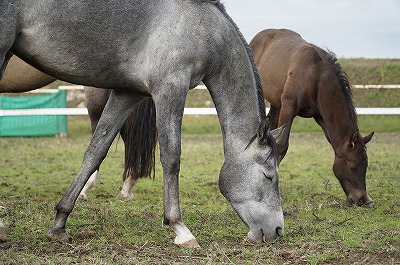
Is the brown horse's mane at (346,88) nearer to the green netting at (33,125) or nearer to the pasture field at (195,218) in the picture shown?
the pasture field at (195,218)

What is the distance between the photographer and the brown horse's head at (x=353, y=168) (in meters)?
7.39

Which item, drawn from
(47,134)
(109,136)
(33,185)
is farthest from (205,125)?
(109,136)

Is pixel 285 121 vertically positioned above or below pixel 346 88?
below

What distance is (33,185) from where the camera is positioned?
8727 millimetres

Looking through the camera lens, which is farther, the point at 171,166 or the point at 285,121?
the point at 285,121

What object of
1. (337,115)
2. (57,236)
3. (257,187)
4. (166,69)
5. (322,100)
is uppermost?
(166,69)

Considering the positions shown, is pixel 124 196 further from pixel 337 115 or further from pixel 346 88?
pixel 346 88

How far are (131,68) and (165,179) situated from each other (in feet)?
2.82

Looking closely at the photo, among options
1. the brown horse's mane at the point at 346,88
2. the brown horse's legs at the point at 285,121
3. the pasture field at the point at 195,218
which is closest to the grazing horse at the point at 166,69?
the pasture field at the point at 195,218

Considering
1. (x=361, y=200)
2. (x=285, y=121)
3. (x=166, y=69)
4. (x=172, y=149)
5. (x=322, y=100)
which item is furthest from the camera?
(x=285, y=121)

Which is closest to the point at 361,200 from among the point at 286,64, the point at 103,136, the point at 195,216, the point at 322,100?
the point at 322,100

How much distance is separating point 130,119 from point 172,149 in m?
2.75

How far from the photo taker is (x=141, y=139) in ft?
25.0

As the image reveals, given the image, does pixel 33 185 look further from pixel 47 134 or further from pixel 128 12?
pixel 47 134
